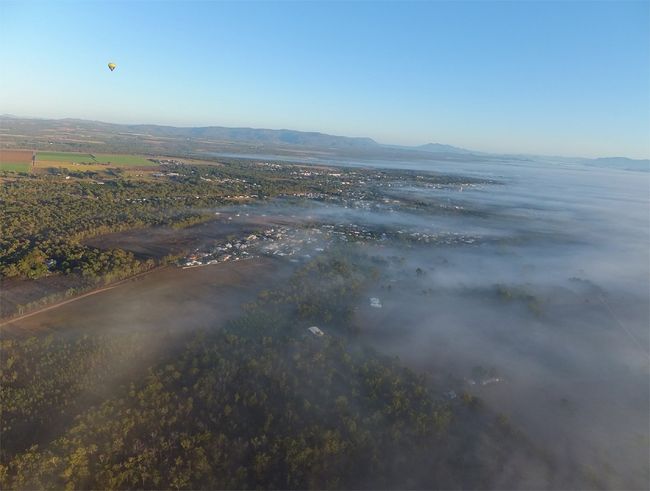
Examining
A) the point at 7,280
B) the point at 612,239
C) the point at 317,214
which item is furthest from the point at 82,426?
the point at 612,239

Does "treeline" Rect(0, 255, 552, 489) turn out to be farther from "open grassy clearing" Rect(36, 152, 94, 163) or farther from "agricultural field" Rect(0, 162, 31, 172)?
"open grassy clearing" Rect(36, 152, 94, 163)

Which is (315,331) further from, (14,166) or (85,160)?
(85,160)

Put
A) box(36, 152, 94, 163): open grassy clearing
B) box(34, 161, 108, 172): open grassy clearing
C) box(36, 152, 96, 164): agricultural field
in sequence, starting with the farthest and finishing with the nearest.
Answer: box(36, 152, 94, 163): open grassy clearing
box(36, 152, 96, 164): agricultural field
box(34, 161, 108, 172): open grassy clearing

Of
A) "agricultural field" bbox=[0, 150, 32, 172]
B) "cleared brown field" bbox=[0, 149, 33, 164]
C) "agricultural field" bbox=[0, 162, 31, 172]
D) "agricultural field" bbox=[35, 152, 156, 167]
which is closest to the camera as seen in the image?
"agricultural field" bbox=[0, 162, 31, 172]

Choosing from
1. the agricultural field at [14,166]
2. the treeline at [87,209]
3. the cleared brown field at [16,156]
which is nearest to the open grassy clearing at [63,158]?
the cleared brown field at [16,156]

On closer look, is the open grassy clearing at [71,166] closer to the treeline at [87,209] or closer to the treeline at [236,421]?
the treeline at [87,209]

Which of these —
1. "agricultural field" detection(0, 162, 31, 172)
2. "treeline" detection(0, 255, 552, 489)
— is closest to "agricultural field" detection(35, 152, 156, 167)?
"agricultural field" detection(0, 162, 31, 172)
